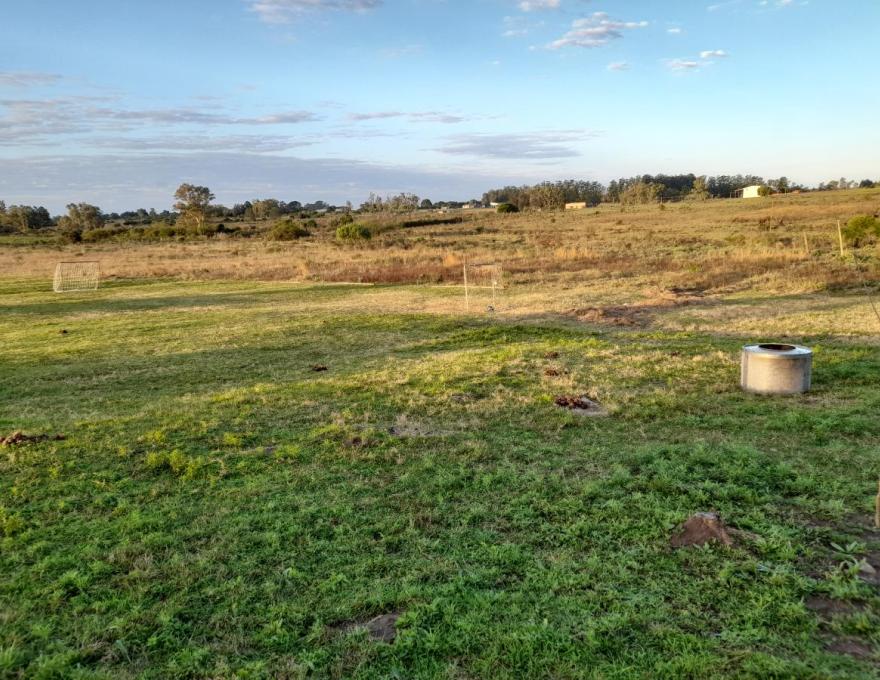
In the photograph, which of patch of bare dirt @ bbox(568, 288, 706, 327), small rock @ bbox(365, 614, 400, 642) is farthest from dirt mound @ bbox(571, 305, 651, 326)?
small rock @ bbox(365, 614, 400, 642)

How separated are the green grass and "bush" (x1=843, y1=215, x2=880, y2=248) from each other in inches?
682

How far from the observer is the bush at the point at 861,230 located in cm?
2416

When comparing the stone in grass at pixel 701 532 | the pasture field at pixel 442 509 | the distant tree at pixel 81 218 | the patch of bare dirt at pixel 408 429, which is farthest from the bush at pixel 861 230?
the distant tree at pixel 81 218

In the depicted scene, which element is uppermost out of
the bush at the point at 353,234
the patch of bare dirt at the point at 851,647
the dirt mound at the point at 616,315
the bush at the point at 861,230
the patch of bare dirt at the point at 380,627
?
the bush at the point at 353,234

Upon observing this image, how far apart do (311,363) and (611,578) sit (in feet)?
26.8

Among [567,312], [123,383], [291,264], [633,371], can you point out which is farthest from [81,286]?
[633,371]

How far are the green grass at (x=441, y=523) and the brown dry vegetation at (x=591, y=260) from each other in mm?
4055

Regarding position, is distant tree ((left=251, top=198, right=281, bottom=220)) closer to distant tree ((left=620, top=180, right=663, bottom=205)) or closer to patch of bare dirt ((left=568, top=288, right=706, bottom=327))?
distant tree ((left=620, top=180, right=663, bottom=205))

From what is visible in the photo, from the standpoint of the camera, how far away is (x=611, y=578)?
12.6 ft

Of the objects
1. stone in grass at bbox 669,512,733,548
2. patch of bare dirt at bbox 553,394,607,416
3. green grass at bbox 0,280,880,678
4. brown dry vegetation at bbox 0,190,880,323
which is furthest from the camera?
brown dry vegetation at bbox 0,190,880,323

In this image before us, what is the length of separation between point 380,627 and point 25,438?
525 centimetres

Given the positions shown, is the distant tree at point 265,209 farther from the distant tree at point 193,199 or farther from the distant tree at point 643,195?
the distant tree at point 643,195

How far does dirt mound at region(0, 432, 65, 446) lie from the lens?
667cm

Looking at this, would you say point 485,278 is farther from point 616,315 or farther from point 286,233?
point 286,233
